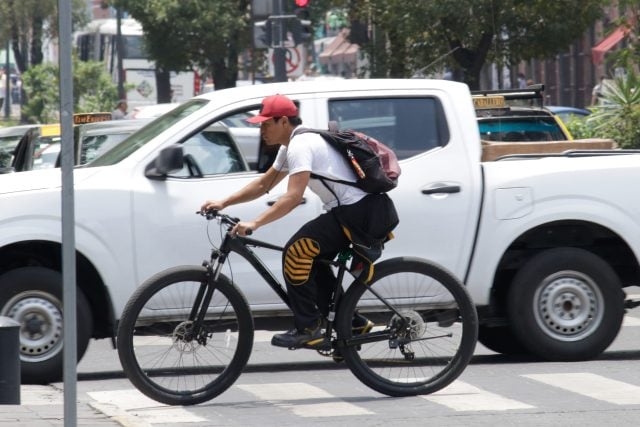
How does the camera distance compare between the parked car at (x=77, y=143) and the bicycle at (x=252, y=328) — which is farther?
the parked car at (x=77, y=143)

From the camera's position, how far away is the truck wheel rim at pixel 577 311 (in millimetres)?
10039

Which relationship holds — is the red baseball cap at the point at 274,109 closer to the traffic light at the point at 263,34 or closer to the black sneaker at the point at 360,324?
the black sneaker at the point at 360,324

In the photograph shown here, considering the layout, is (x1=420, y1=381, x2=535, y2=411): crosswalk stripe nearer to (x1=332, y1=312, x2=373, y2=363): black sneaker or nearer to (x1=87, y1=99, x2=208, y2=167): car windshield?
(x1=332, y1=312, x2=373, y2=363): black sneaker

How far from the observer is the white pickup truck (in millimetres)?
9469

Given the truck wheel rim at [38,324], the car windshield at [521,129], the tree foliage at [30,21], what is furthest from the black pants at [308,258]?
the tree foliage at [30,21]

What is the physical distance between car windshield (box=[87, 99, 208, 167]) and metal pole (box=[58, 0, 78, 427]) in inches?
135

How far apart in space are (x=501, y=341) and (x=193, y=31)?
35.1 m

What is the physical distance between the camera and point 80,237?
9.45m

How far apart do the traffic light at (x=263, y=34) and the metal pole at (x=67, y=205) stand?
15.3 meters

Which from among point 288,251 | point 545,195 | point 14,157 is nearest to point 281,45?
point 14,157

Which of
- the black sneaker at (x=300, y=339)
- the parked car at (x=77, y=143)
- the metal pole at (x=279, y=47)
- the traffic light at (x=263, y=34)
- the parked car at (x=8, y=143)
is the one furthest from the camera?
the traffic light at (x=263, y=34)

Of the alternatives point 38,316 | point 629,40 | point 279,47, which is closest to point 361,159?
point 38,316

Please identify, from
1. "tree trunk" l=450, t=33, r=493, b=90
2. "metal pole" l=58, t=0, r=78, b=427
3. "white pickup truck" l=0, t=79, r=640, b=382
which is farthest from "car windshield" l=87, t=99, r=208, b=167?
"tree trunk" l=450, t=33, r=493, b=90

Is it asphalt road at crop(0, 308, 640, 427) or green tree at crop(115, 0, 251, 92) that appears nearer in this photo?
asphalt road at crop(0, 308, 640, 427)
